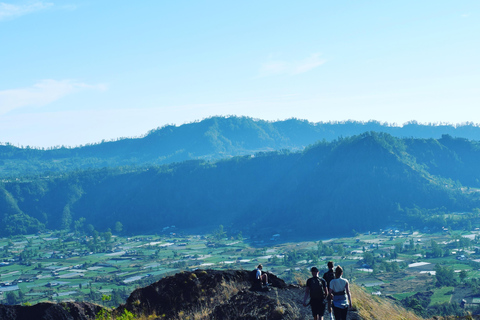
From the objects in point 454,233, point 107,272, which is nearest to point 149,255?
point 107,272

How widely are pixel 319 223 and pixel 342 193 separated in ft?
77.5

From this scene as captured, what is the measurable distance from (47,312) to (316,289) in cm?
979

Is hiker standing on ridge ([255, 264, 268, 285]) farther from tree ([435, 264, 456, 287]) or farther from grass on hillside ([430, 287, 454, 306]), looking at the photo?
tree ([435, 264, 456, 287])

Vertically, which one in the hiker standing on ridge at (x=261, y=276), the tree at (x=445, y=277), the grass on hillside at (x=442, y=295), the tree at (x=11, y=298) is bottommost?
the tree at (x=445, y=277)

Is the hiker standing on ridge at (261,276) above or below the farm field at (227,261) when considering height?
above

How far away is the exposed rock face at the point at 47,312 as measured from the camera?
51.6 ft

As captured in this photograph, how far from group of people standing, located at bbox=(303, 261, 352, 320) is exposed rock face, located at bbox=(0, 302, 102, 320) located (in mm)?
9040

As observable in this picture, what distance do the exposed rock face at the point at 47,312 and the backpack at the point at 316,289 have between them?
29.9 ft

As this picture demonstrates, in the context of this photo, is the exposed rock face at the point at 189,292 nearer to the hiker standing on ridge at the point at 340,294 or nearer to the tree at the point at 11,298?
the hiker standing on ridge at the point at 340,294

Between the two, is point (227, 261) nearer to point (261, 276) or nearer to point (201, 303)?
point (261, 276)

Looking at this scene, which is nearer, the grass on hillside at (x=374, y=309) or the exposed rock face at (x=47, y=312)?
the grass on hillside at (x=374, y=309)

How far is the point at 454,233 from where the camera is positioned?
13188 cm

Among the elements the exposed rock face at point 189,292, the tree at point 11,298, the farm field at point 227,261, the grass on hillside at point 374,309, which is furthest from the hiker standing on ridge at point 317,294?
the tree at point 11,298

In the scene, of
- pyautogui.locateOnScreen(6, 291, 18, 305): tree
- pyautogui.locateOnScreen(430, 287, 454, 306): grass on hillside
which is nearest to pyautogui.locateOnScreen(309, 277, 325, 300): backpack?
pyautogui.locateOnScreen(430, 287, 454, 306): grass on hillside
